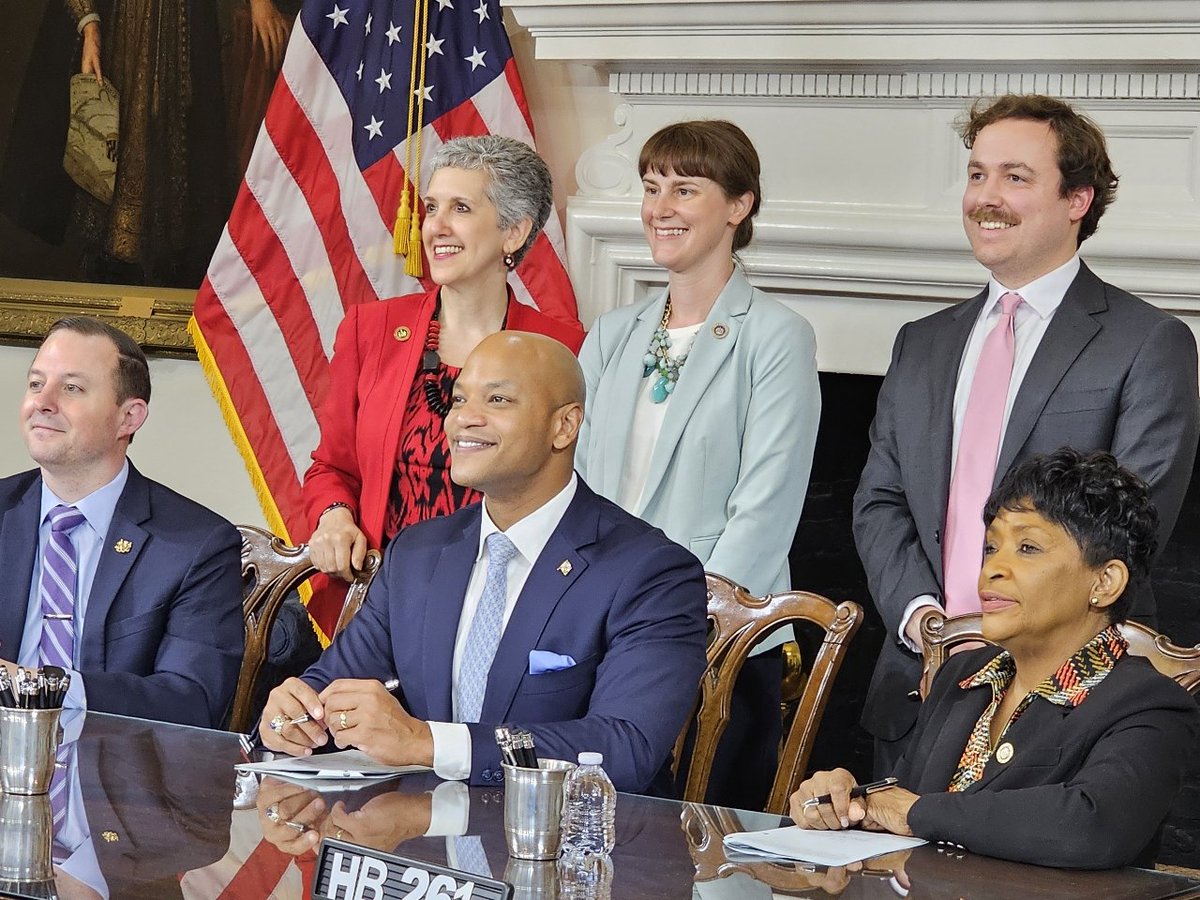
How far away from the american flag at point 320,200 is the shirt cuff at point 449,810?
2614 millimetres

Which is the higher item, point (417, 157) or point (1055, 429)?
point (417, 157)

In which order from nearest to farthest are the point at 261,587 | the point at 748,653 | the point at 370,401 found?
the point at 748,653 < the point at 261,587 < the point at 370,401

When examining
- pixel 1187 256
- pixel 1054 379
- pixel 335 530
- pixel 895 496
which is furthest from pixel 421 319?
pixel 1187 256

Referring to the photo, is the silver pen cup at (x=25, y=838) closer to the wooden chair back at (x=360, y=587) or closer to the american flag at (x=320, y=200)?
the wooden chair back at (x=360, y=587)

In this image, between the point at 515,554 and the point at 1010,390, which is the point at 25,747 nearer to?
the point at 515,554

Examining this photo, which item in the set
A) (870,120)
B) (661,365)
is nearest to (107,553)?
(661,365)

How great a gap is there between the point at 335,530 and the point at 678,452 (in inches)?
28.2

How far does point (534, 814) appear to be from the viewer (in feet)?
6.38

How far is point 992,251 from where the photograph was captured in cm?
326

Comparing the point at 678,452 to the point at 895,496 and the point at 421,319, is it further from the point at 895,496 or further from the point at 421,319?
the point at 421,319

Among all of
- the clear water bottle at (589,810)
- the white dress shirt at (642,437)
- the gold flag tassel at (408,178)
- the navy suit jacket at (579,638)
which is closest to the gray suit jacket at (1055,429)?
the white dress shirt at (642,437)

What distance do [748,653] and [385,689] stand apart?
0.70 meters

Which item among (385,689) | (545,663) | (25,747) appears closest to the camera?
(25,747)

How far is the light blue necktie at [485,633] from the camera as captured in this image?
2.66m
